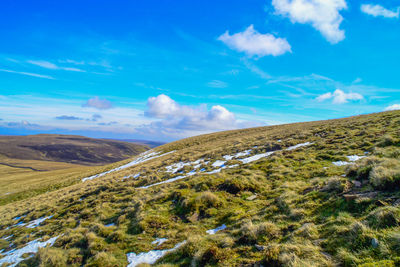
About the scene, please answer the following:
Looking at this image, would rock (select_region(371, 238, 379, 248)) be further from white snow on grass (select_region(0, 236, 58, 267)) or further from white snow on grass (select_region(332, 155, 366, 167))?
white snow on grass (select_region(0, 236, 58, 267))

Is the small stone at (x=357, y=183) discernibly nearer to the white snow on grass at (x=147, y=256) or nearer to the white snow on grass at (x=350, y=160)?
the white snow on grass at (x=350, y=160)

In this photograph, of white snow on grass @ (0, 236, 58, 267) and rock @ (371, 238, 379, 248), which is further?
white snow on grass @ (0, 236, 58, 267)

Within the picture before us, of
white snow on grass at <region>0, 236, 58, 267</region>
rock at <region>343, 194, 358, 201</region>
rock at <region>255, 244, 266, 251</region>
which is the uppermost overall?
rock at <region>343, 194, 358, 201</region>

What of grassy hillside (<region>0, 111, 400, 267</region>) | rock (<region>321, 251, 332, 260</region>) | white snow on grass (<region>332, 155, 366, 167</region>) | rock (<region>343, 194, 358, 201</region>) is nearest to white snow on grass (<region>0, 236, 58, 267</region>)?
grassy hillside (<region>0, 111, 400, 267</region>)

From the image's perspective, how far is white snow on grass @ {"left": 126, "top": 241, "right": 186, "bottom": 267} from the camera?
6.65 meters

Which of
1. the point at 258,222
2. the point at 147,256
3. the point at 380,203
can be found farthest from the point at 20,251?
the point at 380,203

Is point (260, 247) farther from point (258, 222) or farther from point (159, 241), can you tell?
point (159, 241)

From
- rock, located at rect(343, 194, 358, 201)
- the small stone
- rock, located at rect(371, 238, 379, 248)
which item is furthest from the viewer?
the small stone

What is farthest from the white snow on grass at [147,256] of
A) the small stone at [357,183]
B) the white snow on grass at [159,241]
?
the small stone at [357,183]

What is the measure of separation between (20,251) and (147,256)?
8437mm

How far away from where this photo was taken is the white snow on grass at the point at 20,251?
8.71 meters

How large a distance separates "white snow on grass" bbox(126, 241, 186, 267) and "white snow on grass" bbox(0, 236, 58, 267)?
5.95 m

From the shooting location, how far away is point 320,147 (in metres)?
16.8

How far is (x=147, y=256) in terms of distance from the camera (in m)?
6.94
